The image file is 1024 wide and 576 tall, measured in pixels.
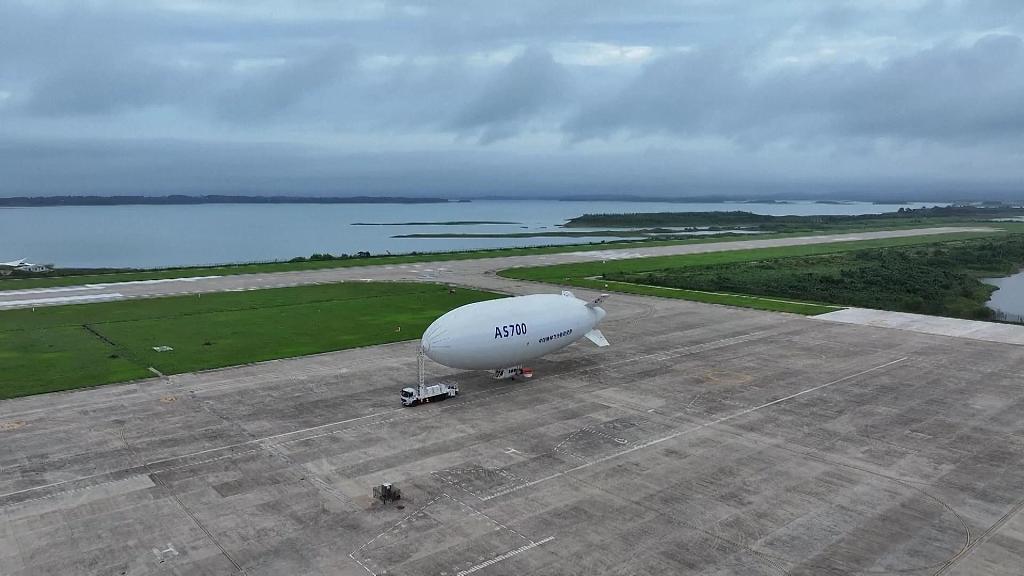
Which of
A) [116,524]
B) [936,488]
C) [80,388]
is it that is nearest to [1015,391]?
[936,488]

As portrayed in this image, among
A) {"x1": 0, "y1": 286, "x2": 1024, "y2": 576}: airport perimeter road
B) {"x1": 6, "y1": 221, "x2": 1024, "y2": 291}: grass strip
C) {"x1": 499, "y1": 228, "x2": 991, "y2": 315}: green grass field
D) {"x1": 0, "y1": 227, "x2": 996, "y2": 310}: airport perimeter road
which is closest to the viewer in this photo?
{"x1": 0, "y1": 286, "x2": 1024, "y2": 576}: airport perimeter road

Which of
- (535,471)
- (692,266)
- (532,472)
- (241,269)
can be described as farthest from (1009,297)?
(241,269)

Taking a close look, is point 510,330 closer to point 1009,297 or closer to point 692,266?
point 692,266

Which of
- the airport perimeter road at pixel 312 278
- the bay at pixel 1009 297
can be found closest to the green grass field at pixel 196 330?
the airport perimeter road at pixel 312 278

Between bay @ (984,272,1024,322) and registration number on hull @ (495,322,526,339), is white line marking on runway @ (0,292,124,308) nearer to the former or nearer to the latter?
registration number on hull @ (495,322,526,339)

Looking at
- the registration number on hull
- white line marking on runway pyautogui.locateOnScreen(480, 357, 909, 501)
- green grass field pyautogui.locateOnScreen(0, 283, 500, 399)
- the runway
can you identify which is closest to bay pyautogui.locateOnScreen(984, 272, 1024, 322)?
the runway
